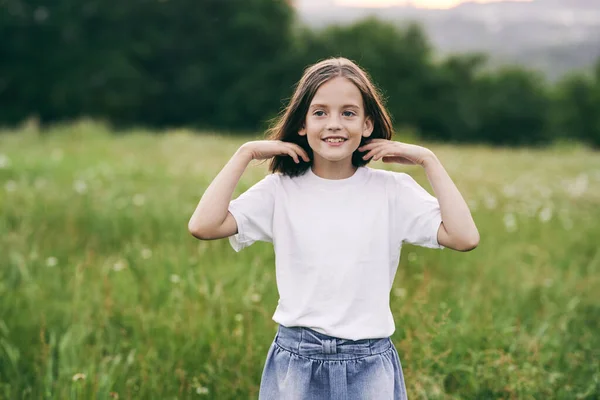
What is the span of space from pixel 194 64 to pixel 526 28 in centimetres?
10538

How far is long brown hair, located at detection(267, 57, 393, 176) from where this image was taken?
2.08 metres

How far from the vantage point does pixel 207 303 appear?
139 inches

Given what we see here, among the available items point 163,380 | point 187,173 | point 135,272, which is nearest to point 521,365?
point 163,380

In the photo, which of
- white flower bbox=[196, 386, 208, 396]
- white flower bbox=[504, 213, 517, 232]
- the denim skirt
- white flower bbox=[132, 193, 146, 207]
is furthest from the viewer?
white flower bbox=[504, 213, 517, 232]

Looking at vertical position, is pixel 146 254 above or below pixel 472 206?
below

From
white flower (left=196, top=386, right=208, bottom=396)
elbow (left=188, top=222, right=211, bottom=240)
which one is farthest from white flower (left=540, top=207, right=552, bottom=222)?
elbow (left=188, top=222, right=211, bottom=240)

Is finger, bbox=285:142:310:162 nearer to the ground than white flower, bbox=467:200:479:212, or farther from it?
nearer to the ground

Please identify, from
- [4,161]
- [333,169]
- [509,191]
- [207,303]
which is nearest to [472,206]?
[509,191]

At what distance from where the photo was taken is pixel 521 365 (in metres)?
3.12

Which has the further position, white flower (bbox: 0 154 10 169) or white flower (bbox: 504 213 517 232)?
white flower (bbox: 0 154 10 169)

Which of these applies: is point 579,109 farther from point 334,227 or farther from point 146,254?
point 334,227

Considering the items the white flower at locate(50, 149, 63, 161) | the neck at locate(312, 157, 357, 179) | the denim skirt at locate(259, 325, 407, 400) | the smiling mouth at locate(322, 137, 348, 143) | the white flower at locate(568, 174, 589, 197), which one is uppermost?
the white flower at locate(50, 149, 63, 161)

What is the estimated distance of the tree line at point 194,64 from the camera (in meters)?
29.1

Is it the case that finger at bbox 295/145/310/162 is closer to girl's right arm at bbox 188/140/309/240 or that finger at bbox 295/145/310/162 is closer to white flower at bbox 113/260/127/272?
girl's right arm at bbox 188/140/309/240
